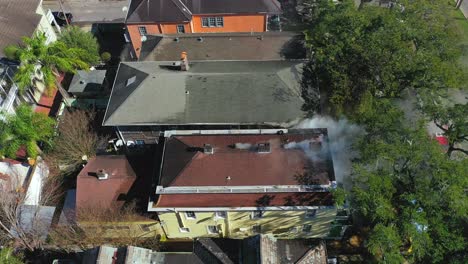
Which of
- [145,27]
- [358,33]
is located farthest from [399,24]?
[145,27]

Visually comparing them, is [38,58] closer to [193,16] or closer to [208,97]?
[208,97]

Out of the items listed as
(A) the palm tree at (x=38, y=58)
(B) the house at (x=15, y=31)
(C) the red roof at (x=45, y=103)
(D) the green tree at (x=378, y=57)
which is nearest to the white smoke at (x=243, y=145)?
(D) the green tree at (x=378, y=57)

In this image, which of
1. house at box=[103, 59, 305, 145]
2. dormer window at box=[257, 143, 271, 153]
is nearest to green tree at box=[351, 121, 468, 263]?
dormer window at box=[257, 143, 271, 153]

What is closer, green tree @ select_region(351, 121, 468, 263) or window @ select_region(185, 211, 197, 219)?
green tree @ select_region(351, 121, 468, 263)

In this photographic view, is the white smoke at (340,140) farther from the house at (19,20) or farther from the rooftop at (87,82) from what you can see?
the house at (19,20)

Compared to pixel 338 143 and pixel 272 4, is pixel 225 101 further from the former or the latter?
pixel 272 4

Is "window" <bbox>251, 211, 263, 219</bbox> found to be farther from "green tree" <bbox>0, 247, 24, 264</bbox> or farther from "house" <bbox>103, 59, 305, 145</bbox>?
"green tree" <bbox>0, 247, 24, 264</bbox>
